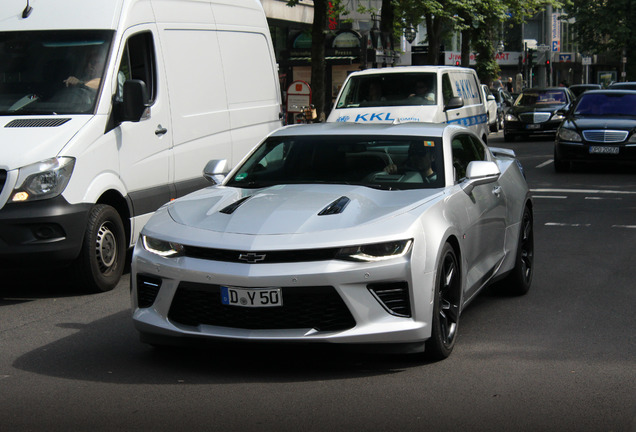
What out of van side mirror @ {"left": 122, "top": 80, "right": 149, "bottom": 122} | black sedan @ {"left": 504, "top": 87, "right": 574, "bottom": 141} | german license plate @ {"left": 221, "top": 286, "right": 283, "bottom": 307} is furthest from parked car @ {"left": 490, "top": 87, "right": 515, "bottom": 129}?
german license plate @ {"left": 221, "top": 286, "right": 283, "bottom": 307}

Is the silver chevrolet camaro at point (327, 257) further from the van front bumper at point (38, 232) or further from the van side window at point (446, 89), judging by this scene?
the van side window at point (446, 89)

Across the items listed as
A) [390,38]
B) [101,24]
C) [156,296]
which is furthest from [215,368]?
[390,38]

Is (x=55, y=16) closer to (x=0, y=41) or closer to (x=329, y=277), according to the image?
(x=0, y=41)

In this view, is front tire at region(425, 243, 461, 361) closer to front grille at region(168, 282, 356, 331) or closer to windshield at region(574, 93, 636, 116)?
front grille at region(168, 282, 356, 331)

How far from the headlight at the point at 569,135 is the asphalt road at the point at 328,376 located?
38.8 ft

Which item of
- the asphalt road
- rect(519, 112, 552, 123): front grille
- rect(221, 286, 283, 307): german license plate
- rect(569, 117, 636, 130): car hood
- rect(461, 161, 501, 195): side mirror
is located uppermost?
rect(461, 161, 501, 195): side mirror

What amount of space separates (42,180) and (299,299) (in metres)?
3.25

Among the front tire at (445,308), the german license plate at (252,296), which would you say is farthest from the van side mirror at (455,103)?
the german license plate at (252,296)

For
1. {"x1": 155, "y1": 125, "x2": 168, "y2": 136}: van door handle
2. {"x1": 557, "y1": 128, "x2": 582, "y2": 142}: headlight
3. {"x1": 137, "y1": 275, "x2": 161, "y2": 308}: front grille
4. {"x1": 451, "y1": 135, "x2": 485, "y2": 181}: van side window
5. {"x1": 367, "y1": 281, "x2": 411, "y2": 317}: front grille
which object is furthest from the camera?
{"x1": 557, "y1": 128, "x2": 582, "y2": 142}: headlight

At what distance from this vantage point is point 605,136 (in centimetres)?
1973

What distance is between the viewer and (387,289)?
569 centimetres

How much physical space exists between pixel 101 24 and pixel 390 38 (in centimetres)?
2119

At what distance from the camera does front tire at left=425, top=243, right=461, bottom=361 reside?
5.93 metres

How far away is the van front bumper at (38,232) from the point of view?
316 inches
